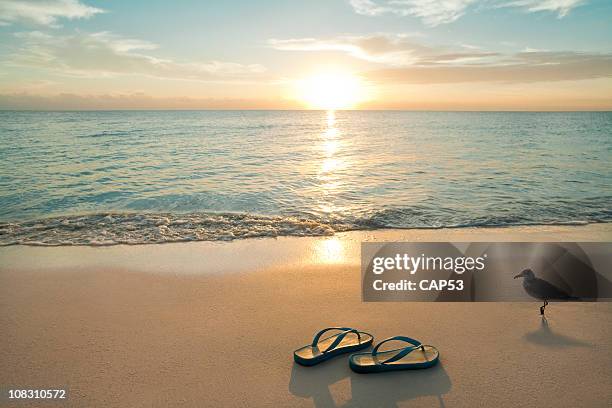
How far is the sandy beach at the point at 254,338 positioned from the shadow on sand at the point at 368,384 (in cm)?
1

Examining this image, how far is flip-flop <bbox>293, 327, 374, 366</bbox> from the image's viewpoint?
3062 mm

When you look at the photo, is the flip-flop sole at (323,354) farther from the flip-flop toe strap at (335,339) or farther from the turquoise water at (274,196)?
the turquoise water at (274,196)

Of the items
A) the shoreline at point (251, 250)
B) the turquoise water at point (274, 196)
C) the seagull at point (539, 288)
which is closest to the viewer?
the seagull at point (539, 288)

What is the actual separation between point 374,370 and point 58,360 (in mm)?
2428

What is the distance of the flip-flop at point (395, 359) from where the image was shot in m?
2.93

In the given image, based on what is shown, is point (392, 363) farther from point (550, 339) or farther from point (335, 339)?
point (550, 339)

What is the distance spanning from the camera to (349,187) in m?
11.2

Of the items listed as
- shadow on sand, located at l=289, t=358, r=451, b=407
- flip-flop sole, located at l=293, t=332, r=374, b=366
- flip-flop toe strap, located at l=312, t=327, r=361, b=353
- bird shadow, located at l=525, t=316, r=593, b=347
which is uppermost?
flip-flop toe strap, located at l=312, t=327, r=361, b=353

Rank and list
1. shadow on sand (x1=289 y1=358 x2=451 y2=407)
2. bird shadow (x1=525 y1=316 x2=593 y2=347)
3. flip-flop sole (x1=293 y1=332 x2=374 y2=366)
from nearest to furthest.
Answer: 1. shadow on sand (x1=289 y1=358 x2=451 y2=407)
2. flip-flop sole (x1=293 y1=332 x2=374 y2=366)
3. bird shadow (x1=525 y1=316 x2=593 y2=347)

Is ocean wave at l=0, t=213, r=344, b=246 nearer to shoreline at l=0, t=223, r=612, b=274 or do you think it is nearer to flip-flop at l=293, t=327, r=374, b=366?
shoreline at l=0, t=223, r=612, b=274

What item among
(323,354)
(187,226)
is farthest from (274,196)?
(323,354)

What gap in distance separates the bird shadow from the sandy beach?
2 cm

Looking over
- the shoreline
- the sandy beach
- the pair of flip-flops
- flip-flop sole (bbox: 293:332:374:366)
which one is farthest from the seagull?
the shoreline

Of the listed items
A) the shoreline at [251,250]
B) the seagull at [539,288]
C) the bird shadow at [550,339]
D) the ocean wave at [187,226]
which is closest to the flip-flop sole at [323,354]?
the bird shadow at [550,339]
